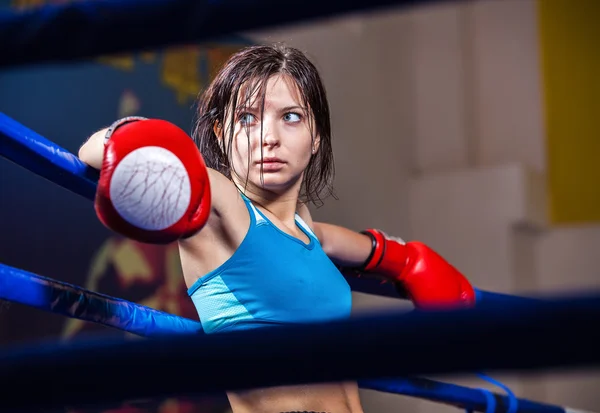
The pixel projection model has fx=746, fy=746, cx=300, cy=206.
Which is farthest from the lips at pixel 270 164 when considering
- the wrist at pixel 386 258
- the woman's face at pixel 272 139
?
the wrist at pixel 386 258

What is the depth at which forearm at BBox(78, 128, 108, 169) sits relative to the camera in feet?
2.67

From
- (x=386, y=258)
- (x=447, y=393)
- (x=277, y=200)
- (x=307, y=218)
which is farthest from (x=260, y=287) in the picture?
(x=447, y=393)

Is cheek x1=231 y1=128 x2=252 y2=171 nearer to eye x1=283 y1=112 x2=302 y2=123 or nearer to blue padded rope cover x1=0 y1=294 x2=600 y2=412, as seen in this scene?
eye x1=283 y1=112 x2=302 y2=123

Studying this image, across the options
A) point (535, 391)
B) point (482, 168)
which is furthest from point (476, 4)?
point (535, 391)

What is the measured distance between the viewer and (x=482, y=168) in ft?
12.3

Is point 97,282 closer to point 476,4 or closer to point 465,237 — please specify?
point 465,237

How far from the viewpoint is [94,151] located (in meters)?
0.83

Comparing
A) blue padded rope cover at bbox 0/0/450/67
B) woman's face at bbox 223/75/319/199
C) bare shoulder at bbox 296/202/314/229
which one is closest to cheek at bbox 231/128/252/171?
woman's face at bbox 223/75/319/199

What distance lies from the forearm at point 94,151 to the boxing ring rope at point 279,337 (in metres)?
0.01

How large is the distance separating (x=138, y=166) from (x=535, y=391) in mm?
3346

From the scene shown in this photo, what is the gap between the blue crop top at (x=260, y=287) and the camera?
98 cm

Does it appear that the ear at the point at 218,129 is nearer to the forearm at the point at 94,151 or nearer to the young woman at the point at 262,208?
the young woman at the point at 262,208

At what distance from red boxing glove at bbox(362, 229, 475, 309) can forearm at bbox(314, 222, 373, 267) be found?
0.02 meters

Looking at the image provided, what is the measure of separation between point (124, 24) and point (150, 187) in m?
0.16
